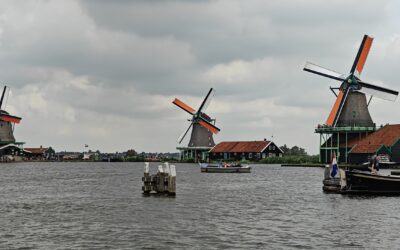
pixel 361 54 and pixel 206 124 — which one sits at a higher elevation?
pixel 361 54

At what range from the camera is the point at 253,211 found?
35.0 m

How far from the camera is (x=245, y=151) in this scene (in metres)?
138

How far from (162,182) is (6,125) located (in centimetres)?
11705

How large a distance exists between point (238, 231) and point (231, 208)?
9617 millimetres

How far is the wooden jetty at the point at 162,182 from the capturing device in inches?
1678

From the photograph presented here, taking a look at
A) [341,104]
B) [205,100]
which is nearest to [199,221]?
[341,104]

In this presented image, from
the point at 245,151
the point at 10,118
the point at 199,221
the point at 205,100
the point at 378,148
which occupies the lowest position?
the point at 199,221

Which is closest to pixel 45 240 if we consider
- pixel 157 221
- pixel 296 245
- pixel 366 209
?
pixel 157 221

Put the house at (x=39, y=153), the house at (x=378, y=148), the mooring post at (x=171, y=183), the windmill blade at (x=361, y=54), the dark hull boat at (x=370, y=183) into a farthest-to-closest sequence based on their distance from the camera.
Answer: the house at (x=39, y=153), the windmill blade at (x=361, y=54), the house at (x=378, y=148), the dark hull boat at (x=370, y=183), the mooring post at (x=171, y=183)

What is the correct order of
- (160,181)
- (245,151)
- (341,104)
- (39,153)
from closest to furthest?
1. (160,181)
2. (341,104)
3. (245,151)
4. (39,153)

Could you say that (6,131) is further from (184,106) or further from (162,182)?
(162,182)

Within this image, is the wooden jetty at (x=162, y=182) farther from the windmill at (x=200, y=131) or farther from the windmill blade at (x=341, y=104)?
the windmill at (x=200, y=131)

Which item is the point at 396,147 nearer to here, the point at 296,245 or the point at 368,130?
the point at 368,130

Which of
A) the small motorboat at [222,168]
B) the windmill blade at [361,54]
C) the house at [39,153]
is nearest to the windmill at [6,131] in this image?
the house at [39,153]
